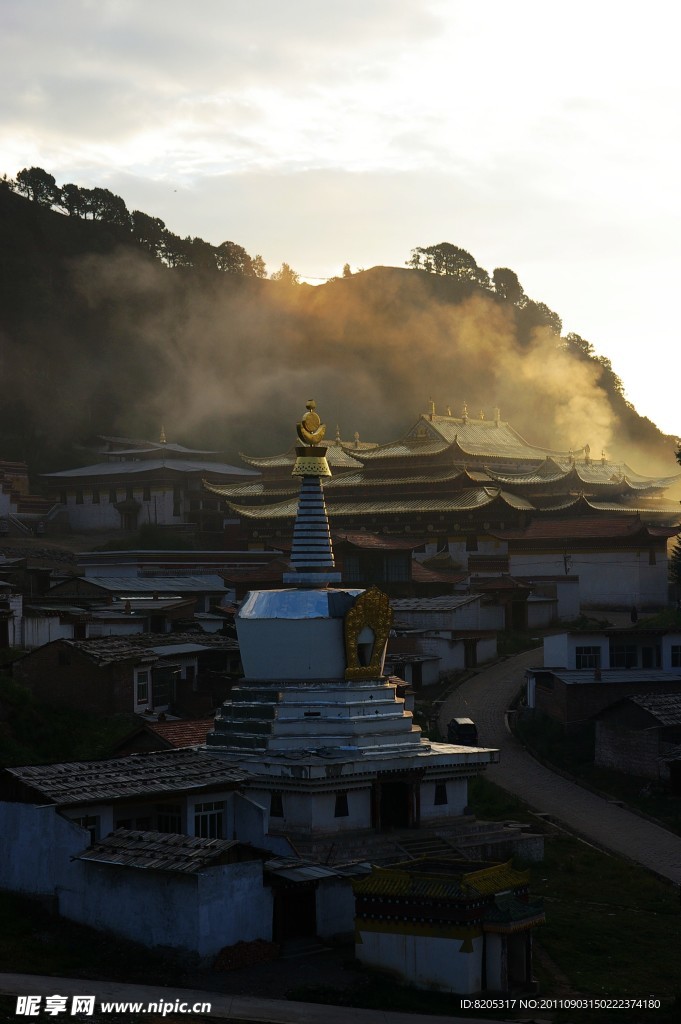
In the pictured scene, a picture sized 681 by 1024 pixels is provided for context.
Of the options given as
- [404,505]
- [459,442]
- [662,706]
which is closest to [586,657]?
[662,706]

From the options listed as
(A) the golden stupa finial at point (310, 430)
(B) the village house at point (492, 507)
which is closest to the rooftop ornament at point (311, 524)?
(A) the golden stupa finial at point (310, 430)

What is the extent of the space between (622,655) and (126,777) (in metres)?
21.7

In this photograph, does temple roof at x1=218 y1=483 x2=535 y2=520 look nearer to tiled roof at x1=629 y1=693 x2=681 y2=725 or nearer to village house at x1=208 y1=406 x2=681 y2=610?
village house at x1=208 y1=406 x2=681 y2=610

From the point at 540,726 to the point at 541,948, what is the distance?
16726mm

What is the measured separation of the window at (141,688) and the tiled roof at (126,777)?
10.5m

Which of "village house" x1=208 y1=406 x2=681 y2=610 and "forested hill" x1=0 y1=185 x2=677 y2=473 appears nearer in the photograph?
"village house" x1=208 y1=406 x2=681 y2=610

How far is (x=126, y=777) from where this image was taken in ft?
77.8

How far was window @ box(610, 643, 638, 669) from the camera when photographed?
1666 inches

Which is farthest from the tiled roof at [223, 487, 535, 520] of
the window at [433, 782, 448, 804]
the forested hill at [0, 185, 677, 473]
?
the forested hill at [0, 185, 677, 473]

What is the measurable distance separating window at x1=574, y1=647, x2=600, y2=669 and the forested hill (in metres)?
71.2

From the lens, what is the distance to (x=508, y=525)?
216 feet

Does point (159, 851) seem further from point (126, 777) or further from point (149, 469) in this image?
point (149, 469)

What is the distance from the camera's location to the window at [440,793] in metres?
27.5

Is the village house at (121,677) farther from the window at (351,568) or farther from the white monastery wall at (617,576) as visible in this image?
the white monastery wall at (617,576)
